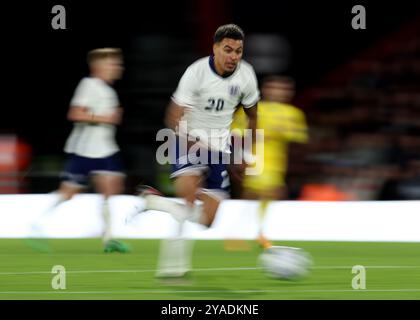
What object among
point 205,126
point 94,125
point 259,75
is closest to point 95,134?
point 94,125

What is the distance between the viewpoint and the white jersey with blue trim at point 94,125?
39.9 feet

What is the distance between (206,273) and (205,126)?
4.74 feet

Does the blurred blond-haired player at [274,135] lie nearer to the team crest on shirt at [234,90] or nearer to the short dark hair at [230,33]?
Answer: the team crest on shirt at [234,90]

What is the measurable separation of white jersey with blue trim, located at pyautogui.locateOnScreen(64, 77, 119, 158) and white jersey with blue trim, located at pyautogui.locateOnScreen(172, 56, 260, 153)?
287cm

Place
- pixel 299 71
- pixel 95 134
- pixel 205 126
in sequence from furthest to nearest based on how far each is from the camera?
pixel 299 71
pixel 95 134
pixel 205 126

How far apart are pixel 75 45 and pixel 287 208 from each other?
5690 mm

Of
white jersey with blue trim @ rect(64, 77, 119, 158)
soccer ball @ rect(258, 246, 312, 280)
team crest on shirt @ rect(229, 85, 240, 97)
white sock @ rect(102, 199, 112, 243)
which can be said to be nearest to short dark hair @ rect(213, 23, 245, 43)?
team crest on shirt @ rect(229, 85, 240, 97)

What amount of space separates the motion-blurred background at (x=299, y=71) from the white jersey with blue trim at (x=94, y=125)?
448cm

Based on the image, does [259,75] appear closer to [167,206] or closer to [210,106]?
[210,106]

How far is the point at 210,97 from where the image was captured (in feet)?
30.8

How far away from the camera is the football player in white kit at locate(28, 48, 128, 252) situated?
12.1 metres

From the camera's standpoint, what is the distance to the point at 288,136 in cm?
1287
